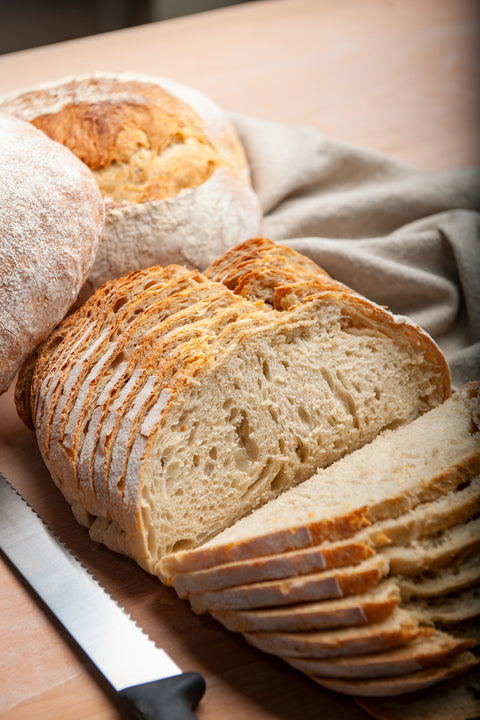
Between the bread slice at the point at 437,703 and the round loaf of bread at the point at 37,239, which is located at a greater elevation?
the round loaf of bread at the point at 37,239

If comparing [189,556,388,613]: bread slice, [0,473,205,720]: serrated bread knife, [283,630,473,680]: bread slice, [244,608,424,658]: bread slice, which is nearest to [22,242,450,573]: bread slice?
[0,473,205,720]: serrated bread knife

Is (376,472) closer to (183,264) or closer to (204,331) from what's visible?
(204,331)

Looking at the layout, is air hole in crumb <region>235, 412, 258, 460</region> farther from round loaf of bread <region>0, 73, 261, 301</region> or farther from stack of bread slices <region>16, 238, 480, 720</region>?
round loaf of bread <region>0, 73, 261, 301</region>

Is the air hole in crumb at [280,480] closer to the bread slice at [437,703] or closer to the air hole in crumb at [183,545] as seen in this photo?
the air hole in crumb at [183,545]

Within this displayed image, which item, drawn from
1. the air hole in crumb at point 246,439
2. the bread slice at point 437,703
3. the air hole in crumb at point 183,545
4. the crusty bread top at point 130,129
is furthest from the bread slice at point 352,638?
the crusty bread top at point 130,129

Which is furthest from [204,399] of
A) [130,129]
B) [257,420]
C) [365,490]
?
[130,129]

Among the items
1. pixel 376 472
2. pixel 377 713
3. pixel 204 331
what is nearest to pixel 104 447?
pixel 204 331

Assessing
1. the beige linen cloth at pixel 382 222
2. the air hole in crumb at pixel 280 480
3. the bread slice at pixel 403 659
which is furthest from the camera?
the beige linen cloth at pixel 382 222
